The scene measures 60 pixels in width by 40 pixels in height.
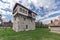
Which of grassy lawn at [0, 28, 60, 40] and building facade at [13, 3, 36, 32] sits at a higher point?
building facade at [13, 3, 36, 32]

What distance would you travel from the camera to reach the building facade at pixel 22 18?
22.5 m

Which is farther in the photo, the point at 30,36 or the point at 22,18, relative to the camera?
the point at 22,18

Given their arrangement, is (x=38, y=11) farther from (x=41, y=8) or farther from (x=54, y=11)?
(x=54, y=11)

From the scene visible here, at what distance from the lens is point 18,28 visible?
2255 cm

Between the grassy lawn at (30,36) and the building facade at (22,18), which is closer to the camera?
the grassy lawn at (30,36)

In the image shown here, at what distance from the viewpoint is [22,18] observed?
23.6 meters

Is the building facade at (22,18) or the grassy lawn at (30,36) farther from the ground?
the building facade at (22,18)

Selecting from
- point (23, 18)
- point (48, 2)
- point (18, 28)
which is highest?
point (48, 2)

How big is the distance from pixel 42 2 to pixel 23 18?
598 cm

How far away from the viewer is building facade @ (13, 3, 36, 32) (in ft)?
73.9

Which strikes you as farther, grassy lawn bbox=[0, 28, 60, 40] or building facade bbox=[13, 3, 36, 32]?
building facade bbox=[13, 3, 36, 32]

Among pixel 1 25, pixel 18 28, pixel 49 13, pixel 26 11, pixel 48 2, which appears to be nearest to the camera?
pixel 18 28

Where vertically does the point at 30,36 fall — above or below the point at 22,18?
below

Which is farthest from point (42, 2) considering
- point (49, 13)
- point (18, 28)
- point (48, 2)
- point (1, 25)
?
point (1, 25)
